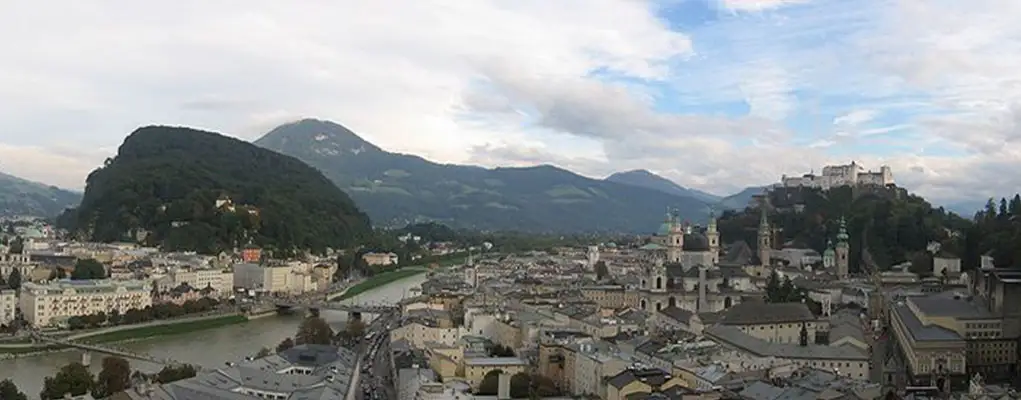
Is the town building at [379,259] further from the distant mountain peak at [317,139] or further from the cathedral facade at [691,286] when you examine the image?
the distant mountain peak at [317,139]

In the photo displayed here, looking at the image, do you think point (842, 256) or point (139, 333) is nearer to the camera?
point (139, 333)

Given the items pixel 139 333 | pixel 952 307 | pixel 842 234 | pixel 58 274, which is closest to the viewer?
pixel 952 307

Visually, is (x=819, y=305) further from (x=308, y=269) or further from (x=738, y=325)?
(x=308, y=269)

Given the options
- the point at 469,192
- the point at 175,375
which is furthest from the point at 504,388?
the point at 469,192

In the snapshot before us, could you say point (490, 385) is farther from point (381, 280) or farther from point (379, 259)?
point (379, 259)

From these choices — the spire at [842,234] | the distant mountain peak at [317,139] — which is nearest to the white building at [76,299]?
the spire at [842,234]

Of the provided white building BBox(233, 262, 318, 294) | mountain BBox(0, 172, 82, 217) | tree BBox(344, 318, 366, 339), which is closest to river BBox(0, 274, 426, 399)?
tree BBox(344, 318, 366, 339)

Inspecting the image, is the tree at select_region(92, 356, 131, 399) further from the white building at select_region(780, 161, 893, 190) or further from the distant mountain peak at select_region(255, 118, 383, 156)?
the distant mountain peak at select_region(255, 118, 383, 156)
